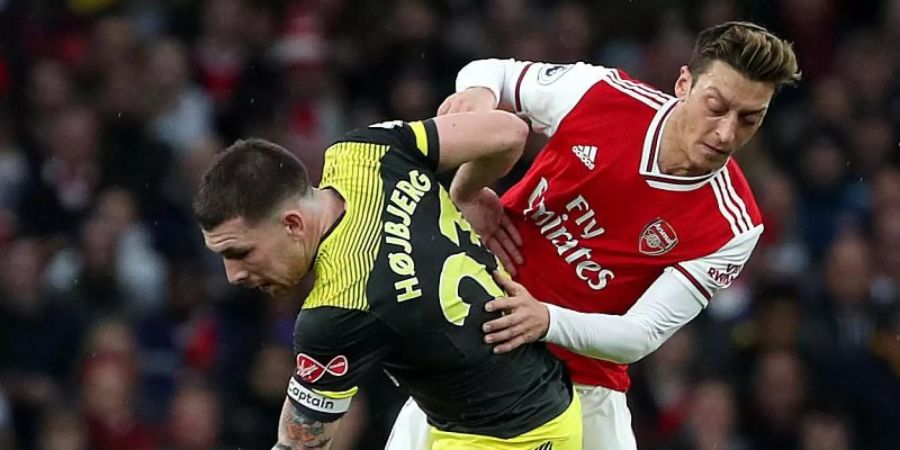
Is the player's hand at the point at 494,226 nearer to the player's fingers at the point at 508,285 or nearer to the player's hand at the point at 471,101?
the player's hand at the point at 471,101

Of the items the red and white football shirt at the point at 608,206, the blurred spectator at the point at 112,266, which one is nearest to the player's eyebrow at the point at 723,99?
the red and white football shirt at the point at 608,206

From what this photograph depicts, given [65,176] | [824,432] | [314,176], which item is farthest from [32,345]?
[824,432]

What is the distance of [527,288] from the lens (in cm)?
558

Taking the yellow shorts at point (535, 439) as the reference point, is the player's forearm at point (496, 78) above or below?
above

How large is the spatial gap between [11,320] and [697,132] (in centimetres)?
477

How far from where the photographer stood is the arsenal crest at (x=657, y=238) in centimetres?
542

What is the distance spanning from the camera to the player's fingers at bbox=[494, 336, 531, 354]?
4.93 metres

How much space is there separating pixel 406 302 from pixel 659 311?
979mm

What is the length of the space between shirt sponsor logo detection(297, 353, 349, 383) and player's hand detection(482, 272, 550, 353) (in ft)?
1.39

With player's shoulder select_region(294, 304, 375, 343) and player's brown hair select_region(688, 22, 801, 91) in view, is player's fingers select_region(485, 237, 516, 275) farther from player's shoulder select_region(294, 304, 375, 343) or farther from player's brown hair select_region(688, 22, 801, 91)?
player's shoulder select_region(294, 304, 375, 343)

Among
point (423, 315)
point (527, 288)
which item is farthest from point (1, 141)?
point (423, 315)

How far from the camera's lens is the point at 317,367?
4695 millimetres

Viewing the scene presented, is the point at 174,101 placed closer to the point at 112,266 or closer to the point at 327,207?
the point at 112,266

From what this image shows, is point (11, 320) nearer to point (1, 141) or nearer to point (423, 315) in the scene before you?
point (1, 141)
